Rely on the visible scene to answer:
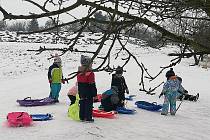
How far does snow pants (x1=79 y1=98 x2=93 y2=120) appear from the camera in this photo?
10.3 metres

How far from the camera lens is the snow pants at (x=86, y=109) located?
33.8 feet

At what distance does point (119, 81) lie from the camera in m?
12.9

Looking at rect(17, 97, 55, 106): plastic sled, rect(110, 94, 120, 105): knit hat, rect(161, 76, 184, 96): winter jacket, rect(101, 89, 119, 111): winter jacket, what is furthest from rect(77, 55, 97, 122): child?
rect(17, 97, 55, 106): plastic sled

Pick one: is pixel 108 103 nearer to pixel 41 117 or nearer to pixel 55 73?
pixel 41 117

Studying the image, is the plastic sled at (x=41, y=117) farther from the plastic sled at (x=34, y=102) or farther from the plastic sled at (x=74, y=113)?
the plastic sled at (x=34, y=102)

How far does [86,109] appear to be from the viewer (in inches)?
407

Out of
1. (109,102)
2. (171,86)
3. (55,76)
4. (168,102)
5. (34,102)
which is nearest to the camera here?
(109,102)

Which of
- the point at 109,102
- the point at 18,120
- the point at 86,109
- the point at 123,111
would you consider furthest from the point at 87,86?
the point at 123,111

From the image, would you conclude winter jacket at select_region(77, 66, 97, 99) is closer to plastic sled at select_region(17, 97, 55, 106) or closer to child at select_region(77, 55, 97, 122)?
child at select_region(77, 55, 97, 122)

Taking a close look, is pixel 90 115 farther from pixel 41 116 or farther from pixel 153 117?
pixel 153 117

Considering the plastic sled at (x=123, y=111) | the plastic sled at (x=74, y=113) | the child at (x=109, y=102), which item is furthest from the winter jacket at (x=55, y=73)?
the plastic sled at (x=74, y=113)

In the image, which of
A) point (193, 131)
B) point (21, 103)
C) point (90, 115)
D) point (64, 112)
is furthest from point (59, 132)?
point (21, 103)

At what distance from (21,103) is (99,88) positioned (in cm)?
677

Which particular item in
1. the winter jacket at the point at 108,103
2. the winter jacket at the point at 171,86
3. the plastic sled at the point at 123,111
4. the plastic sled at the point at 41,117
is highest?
the winter jacket at the point at 171,86
